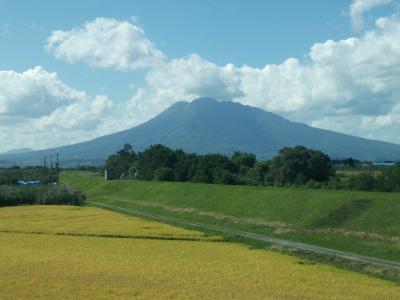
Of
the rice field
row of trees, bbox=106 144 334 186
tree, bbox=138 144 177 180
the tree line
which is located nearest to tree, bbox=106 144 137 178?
row of trees, bbox=106 144 334 186

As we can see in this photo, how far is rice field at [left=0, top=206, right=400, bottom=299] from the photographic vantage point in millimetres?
21703

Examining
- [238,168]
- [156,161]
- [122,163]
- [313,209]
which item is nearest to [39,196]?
[238,168]

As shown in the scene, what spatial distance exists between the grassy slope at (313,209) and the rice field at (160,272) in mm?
6718

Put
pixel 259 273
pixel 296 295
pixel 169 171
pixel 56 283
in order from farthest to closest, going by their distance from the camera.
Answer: pixel 169 171 → pixel 259 273 → pixel 56 283 → pixel 296 295

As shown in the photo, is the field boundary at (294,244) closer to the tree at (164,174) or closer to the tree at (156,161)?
the tree at (164,174)

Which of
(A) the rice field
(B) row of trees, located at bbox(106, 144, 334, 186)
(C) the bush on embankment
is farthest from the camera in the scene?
(B) row of trees, located at bbox(106, 144, 334, 186)

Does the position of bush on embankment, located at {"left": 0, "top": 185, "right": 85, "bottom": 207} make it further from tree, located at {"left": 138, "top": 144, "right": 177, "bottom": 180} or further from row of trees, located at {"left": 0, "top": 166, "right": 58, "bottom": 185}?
tree, located at {"left": 138, "top": 144, "right": 177, "bottom": 180}

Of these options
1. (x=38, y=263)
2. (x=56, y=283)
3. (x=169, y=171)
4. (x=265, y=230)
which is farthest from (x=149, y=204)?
(x=56, y=283)

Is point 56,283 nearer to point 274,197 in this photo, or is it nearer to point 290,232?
point 290,232

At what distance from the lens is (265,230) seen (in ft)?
153

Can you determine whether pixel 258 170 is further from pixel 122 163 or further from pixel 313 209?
pixel 122 163

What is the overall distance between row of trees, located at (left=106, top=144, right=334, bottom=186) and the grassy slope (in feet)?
72.3

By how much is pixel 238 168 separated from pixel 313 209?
61991mm

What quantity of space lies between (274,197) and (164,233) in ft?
53.9
